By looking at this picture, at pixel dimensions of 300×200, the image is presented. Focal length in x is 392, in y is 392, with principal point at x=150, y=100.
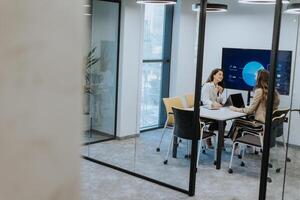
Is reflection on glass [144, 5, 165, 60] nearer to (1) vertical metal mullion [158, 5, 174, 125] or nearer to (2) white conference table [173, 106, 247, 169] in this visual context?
(1) vertical metal mullion [158, 5, 174, 125]

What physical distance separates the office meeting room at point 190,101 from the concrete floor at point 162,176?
1cm

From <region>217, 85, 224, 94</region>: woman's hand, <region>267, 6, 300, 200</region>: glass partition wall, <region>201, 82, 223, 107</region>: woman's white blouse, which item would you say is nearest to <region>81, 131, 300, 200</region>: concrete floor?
<region>267, 6, 300, 200</region>: glass partition wall

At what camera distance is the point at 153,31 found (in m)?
4.58

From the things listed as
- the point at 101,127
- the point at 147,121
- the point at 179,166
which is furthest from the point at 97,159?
the point at 179,166

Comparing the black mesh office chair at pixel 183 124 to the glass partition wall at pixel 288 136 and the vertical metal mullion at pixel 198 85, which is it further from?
the glass partition wall at pixel 288 136

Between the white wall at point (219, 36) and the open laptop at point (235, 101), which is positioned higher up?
the white wall at point (219, 36)

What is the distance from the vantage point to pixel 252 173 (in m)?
4.57

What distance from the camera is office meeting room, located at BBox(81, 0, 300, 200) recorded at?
388 centimetres

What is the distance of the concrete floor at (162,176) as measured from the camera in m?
3.80

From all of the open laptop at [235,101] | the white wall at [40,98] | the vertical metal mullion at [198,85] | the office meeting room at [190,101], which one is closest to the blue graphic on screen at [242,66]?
the office meeting room at [190,101]

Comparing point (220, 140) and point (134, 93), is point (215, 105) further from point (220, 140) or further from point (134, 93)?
point (134, 93)

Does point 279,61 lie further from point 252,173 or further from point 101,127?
point 101,127

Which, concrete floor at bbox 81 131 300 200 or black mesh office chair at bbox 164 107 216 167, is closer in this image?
concrete floor at bbox 81 131 300 200

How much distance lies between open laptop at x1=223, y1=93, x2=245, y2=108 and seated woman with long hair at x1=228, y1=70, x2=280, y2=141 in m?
0.05
